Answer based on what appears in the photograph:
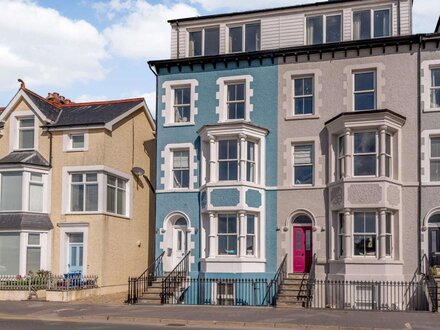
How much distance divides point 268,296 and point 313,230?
3.29m

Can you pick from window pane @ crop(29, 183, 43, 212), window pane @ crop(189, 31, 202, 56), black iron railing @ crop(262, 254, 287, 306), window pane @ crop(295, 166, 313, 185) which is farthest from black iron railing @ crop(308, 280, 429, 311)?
window pane @ crop(29, 183, 43, 212)

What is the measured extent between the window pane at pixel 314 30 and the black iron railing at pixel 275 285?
949cm

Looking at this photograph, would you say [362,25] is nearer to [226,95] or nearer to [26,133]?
[226,95]

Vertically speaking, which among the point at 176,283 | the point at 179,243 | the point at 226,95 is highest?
the point at 226,95

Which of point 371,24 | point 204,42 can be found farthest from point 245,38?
point 371,24

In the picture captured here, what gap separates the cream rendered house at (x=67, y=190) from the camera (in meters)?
29.0

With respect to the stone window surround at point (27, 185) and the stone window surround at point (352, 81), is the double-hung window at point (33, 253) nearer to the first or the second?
the stone window surround at point (27, 185)

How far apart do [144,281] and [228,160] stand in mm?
6159

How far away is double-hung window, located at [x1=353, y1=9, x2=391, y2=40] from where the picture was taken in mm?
28031

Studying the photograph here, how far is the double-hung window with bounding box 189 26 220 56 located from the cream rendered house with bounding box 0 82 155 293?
442 cm

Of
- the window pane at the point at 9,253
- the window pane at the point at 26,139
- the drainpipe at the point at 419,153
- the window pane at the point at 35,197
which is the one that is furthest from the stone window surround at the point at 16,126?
the drainpipe at the point at 419,153

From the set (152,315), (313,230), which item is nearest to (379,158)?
(313,230)

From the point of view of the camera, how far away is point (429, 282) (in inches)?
942

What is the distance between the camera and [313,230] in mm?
27125
